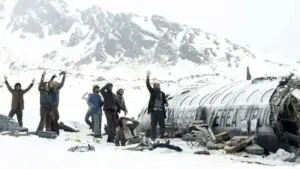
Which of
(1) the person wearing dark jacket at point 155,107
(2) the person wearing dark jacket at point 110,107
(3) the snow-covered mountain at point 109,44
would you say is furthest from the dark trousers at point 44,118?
(3) the snow-covered mountain at point 109,44

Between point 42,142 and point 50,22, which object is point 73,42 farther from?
point 42,142

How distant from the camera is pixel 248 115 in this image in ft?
39.5

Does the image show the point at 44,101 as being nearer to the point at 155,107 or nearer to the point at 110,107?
the point at 110,107

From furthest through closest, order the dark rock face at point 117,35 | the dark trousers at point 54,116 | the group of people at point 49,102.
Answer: the dark rock face at point 117,35 → the dark trousers at point 54,116 → the group of people at point 49,102

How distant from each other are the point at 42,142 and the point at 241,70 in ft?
228

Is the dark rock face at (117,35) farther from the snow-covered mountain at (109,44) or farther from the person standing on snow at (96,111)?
the person standing on snow at (96,111)

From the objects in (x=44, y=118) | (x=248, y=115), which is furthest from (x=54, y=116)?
(x=248, y=115)

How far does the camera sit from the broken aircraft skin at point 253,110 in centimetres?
1119

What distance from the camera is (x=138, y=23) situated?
111 meters

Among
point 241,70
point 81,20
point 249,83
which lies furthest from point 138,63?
point 249,83

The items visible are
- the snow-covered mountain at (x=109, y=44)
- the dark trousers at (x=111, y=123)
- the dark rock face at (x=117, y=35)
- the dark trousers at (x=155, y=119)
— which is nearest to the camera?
the dark trousers at (x=111, y=123)

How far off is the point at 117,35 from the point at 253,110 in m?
94.0

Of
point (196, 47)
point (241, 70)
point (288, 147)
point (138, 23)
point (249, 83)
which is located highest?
point (138, 23)

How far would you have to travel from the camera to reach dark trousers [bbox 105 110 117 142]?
1304cm
